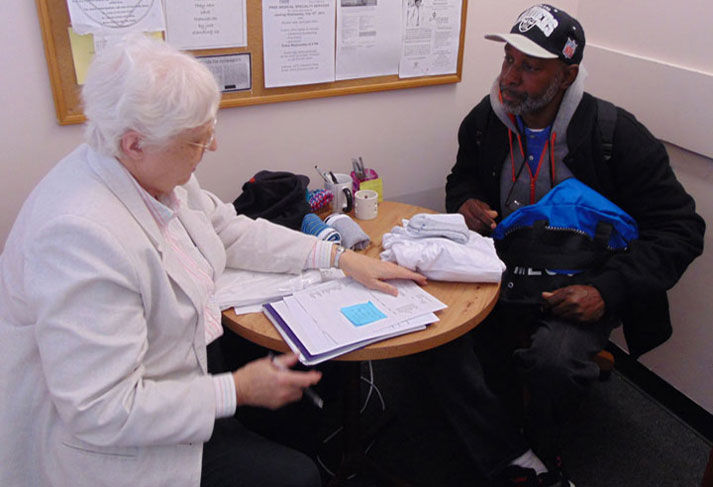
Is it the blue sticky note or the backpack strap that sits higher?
the backpack strap

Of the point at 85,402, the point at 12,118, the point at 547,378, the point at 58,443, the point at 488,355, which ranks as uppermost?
the point at 12,118

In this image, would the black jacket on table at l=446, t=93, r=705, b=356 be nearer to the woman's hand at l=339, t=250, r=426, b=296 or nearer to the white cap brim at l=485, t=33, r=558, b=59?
the white cap brim at l=485, t=33, r=558, b=59

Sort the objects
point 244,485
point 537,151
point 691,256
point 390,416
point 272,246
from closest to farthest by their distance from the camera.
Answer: point 244,485
point 272,246
point 691,256
point 537,151
point 390,416

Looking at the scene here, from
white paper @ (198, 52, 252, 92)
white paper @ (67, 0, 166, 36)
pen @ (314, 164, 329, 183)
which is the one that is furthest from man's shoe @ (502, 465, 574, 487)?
white paper @ (67, 0, 166, 36)

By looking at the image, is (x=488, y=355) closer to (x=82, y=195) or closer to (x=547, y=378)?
(x=547, y=378)

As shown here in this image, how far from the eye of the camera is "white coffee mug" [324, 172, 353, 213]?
1.98m

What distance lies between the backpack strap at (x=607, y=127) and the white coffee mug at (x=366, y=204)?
2.40 feet

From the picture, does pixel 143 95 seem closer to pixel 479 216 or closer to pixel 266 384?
pixel 266 384

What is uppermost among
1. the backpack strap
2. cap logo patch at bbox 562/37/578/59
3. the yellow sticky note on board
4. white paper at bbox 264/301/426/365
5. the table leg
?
cap logo patch at bbox 562/37/578/59

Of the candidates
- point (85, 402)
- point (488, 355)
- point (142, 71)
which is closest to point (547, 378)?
point (488, 355)

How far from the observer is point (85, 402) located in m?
1.03

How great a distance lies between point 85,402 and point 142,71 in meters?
0.61

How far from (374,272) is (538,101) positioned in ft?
2.68

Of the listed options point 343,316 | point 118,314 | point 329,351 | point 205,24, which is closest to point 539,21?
point 205,24
